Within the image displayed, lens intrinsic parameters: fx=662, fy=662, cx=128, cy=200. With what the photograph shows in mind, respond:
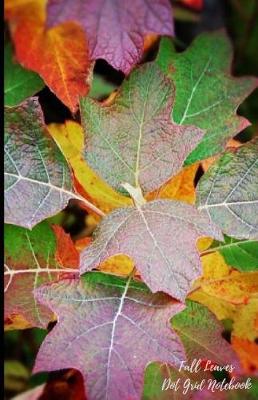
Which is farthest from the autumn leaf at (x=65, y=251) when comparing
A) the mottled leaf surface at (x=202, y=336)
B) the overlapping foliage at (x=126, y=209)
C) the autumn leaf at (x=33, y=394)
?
the autumn leaf at (x=33, y=394)

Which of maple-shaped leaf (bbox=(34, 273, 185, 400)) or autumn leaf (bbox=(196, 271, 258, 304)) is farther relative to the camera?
autumn leaf (bbox=(196, 271, 258, 304))

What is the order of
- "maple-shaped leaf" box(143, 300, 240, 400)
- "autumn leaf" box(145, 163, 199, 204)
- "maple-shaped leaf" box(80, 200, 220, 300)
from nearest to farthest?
1. "maple-shaped leaf" box(80, 200, 220, 300)
2. "maple-shaped leaf" box(143, 300, 240, 400)
3. "autumn leaf" box(145, 163, 199, 204)

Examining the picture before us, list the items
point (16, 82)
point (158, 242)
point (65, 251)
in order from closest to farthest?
point (158, 242) → point (65, 251) → point (16, 82)

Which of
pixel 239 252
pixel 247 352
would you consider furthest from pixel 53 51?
pixel 247 352

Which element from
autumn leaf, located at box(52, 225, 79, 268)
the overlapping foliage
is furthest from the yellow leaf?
autumn leaf, located at box(52, 225, 79, 268)

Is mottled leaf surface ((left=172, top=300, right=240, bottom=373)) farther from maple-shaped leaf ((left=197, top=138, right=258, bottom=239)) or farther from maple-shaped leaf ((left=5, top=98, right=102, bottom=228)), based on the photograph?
maple-shaped leaf ((left=5, top=98, right=102, bottom=228))

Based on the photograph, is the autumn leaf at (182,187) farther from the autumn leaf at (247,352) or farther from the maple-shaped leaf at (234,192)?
the autumn leaf at (247,352)

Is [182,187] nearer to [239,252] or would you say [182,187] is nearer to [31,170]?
[239,252]
